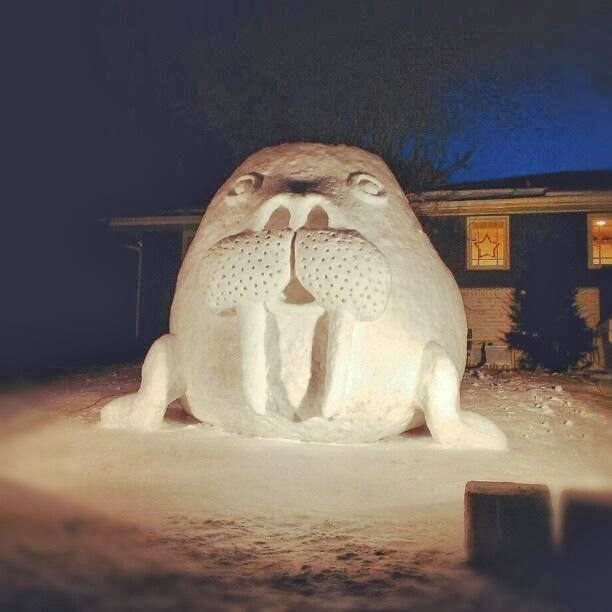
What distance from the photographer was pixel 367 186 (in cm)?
482

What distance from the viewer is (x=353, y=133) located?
1116cm

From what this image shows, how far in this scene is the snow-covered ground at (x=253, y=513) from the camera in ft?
6.88

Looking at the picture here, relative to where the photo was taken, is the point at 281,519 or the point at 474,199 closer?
the point at 281,519

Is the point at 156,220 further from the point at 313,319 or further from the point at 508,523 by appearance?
the point at 508,523

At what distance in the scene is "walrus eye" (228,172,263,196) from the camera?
492cm

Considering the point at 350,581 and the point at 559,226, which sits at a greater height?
the point at 559,226

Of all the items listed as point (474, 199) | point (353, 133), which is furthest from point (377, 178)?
point (474, 199)

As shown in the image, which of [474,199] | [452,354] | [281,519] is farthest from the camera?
[474,199]

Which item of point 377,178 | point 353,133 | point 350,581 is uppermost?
point 353,133

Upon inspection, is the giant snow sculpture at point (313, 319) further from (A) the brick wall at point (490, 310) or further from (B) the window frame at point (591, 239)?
(B) the window frame at point (591, 239)

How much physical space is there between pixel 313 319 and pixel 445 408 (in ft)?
3.67

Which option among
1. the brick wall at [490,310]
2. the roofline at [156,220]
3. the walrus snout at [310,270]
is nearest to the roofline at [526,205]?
the brick wall at [490,310]

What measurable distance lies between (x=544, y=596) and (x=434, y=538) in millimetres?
635

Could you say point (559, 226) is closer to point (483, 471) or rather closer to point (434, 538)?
point (483, 471)
